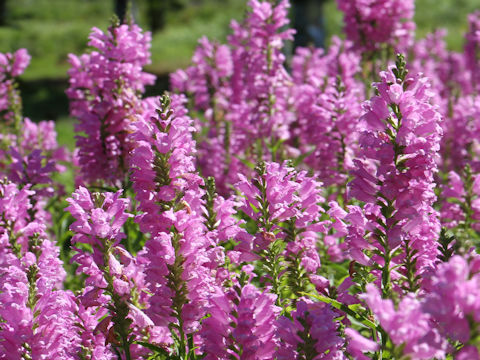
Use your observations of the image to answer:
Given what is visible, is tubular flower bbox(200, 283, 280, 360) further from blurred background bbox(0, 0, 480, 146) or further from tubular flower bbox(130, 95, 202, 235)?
blurred background bbox(0, 0, 480, 146)

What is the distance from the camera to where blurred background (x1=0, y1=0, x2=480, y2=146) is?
20.5 metres

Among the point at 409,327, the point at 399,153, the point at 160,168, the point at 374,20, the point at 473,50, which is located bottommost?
the point at 409,327

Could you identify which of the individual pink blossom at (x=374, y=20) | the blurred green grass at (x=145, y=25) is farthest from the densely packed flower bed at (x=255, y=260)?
the blurred green grass at (x=145, y=25)

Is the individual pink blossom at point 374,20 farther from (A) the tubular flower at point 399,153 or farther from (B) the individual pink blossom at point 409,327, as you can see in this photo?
(B) the individual pink blossom at point 409,327

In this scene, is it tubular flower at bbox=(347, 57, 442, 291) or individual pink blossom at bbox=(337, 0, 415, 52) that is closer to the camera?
tubular flower at bbox=(347, 57, 442, 291)

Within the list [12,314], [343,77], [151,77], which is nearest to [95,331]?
[12,314]

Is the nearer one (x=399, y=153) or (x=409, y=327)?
(x=409, y=327)

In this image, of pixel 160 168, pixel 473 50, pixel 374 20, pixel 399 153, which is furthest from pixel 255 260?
pixel 473 50

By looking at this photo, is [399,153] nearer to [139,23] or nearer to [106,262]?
[106,262]

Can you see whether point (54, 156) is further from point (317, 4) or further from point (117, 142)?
point (317, 4)

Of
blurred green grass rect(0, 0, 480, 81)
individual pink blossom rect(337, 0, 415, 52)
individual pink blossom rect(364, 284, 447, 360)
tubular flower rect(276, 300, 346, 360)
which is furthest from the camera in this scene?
blurred green grass rect(0, 0, 480, 81)

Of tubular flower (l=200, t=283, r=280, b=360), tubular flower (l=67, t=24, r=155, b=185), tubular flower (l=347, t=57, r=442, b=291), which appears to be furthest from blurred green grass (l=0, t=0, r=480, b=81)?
tubular flower (l=200, t=283, r=280, b=360)

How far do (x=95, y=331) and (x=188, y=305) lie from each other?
1.74 ft

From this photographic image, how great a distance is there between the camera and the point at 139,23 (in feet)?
79.7
